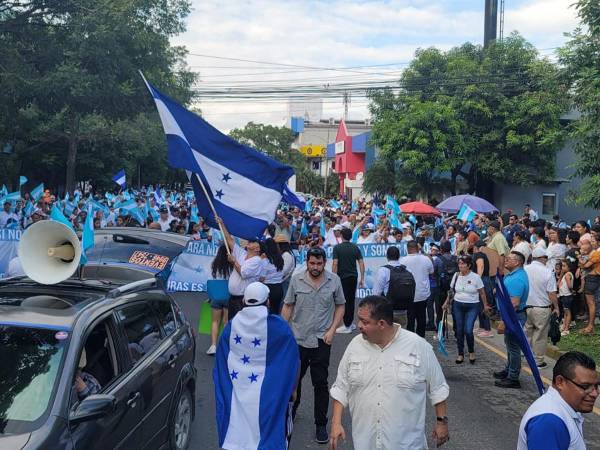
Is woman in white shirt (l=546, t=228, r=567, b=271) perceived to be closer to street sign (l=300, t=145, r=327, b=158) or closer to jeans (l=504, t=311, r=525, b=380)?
jeans (l=504, t=311, r=525, b=380)

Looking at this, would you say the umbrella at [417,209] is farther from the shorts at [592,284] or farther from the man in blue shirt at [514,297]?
the man in blue shirt at [514,297]

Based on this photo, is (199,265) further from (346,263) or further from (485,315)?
(485,315)

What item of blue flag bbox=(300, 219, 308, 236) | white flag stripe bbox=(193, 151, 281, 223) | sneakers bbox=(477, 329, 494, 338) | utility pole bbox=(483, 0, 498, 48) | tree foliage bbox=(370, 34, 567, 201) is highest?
utility pole bbox=(483, 0, 498, 48)

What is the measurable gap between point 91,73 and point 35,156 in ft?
72.3

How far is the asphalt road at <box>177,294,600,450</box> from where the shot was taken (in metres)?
5.96

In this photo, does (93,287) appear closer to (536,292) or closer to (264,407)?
(264,407)

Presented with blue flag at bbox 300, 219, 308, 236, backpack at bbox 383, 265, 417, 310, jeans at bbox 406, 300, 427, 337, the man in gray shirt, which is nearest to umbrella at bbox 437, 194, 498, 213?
blue flag at bbox 300, 219, 308, 236

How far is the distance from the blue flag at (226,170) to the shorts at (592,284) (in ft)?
19.6

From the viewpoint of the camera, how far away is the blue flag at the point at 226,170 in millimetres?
6906

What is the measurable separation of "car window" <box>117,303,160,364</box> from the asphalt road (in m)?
1.22

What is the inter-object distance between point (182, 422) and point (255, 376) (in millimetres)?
1061

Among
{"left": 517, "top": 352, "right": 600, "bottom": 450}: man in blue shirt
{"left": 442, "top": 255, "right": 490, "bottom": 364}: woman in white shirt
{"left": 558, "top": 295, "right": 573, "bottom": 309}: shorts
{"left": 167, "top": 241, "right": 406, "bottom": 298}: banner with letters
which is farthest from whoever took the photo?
{"left": 167, "top": 241, "right": 406, "bottom": 298}: banner with letters

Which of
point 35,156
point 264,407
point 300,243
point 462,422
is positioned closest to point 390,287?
point 462,422

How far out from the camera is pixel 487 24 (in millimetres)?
37312
